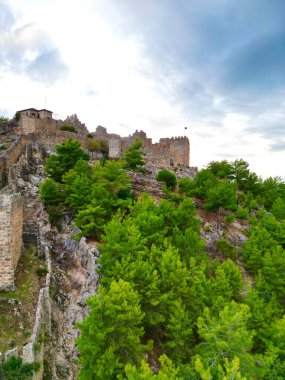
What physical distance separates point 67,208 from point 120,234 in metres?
10.2

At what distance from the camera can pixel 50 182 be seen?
1210 inches

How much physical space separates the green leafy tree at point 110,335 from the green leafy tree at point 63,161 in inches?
850

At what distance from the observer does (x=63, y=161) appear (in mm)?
36625

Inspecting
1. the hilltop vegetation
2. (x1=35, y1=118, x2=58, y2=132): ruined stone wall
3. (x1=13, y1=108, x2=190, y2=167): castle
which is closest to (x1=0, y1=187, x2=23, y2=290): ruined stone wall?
the hilltop vegetation

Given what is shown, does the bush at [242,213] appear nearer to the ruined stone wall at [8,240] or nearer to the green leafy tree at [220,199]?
the green leafy tree at [220,199]

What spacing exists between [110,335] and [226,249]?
23.9 meters

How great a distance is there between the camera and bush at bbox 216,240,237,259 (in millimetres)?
36906

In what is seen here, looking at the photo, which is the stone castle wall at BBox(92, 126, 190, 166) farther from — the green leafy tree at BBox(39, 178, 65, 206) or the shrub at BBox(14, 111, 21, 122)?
the green leafy tree at BBox(39, 178, 65, 206)

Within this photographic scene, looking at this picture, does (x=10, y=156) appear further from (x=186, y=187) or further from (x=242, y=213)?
(x=242, y=213)

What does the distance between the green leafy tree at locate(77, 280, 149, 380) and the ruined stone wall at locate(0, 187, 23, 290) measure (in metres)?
5.70

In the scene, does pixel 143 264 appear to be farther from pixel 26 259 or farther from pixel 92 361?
pixel 26 259

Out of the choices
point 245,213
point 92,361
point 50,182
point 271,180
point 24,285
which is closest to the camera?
point 92,361

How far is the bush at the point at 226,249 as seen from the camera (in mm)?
36906

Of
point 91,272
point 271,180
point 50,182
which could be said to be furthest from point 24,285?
point 271,180
